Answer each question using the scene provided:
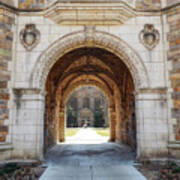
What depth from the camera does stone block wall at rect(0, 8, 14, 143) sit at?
244 inches

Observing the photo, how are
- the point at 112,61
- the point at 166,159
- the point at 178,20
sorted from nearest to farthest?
1. the point at 166,159
2. the point at 178,20
3. the point at 112,61

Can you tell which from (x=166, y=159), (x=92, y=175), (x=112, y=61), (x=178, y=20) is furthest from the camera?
(x=112, y=61)

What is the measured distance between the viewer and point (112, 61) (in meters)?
11.0

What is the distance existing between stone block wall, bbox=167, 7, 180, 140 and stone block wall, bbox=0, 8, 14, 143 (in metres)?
→ 5.20

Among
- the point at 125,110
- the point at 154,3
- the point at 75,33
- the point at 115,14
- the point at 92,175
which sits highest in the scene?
the point at 154,3

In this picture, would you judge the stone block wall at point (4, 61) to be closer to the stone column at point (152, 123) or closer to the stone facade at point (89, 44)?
the stone facade at point (89, 44)

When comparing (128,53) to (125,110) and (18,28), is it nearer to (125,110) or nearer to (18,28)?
(18,28)

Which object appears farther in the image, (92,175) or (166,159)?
(166,159)

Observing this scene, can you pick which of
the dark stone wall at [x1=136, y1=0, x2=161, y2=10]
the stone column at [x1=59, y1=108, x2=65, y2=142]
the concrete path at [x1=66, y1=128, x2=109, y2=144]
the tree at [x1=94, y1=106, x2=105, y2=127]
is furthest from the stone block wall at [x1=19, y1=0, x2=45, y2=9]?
the tree at [x1=94, y1=106, x2=105, y2=127]

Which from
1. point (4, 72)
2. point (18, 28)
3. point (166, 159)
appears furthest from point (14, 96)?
point (166, 159)

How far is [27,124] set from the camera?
20.9 ft

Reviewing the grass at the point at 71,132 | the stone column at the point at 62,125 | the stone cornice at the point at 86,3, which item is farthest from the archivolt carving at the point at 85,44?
the grass at the point at 71,132

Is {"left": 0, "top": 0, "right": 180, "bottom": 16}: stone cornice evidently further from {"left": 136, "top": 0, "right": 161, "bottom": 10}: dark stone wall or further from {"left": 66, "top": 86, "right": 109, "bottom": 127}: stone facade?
{"left": 66, "top": 86, "right": 109, "bottom": 127}: stone facade

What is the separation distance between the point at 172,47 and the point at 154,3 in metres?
1.70
